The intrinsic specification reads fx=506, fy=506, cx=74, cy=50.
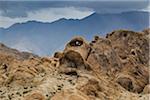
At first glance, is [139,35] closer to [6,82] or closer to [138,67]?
[138,67]

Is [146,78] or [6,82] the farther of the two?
[146,78]

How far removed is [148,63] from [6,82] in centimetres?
3571

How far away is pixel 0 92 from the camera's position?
6234 cm

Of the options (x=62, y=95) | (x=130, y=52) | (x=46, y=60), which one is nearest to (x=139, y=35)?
(x=130, y=52)

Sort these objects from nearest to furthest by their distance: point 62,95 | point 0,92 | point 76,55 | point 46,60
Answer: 1. point 62,95
2. point 0,92
3. point 76,55
4. point 46,60

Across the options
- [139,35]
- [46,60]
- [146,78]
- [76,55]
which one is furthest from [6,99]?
[139,35]

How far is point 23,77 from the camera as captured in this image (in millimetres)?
64000

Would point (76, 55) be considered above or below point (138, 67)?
above

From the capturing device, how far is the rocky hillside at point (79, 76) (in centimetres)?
5950

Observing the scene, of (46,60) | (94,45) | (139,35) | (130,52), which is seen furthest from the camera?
(139,35)

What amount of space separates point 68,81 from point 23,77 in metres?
5.80

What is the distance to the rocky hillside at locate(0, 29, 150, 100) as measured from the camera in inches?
2343

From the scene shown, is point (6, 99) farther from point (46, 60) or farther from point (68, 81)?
point (46, 60)

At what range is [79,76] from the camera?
64.6m
